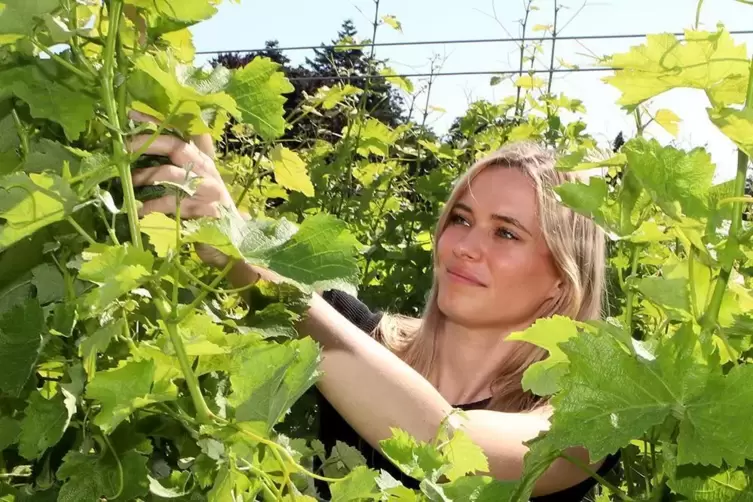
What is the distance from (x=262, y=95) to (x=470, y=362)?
126 centimetres

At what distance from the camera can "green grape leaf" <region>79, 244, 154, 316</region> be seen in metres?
0.49

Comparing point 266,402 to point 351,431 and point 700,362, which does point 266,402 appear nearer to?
point 700,362

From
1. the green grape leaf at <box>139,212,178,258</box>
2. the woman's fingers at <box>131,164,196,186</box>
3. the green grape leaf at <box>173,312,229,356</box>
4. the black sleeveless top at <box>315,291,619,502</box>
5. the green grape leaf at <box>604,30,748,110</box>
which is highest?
the green grape leaf at <box>604,30,748,110</box>

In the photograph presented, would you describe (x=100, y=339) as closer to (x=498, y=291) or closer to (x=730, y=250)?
(x=730, y=250)

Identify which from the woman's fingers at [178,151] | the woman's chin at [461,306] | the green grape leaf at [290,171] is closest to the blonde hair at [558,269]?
the woman's chin at [461,306]

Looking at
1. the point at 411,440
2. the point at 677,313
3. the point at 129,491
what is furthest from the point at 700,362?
the point at 129,491

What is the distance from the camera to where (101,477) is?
2.07 feet

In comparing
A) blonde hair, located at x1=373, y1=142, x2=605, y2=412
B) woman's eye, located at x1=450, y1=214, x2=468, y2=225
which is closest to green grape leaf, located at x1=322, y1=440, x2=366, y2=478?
blonde hair, located at x1=373, y1=142, x2=605, y2=412

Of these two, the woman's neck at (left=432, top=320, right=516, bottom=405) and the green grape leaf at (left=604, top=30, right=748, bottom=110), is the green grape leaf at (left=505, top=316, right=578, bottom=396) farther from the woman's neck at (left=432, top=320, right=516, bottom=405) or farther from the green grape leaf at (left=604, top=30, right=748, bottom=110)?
the woman's neck at (left=432, top=320, right=516, bottom=405)

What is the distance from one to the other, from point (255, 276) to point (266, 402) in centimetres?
28

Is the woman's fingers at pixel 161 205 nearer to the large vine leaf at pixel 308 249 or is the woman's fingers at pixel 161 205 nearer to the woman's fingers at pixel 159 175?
the woman's fingers at pixel 159 175

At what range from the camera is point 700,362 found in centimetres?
45

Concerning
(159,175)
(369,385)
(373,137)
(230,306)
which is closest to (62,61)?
(159,175)

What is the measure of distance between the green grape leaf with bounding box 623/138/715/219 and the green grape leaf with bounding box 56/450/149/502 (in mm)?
388
